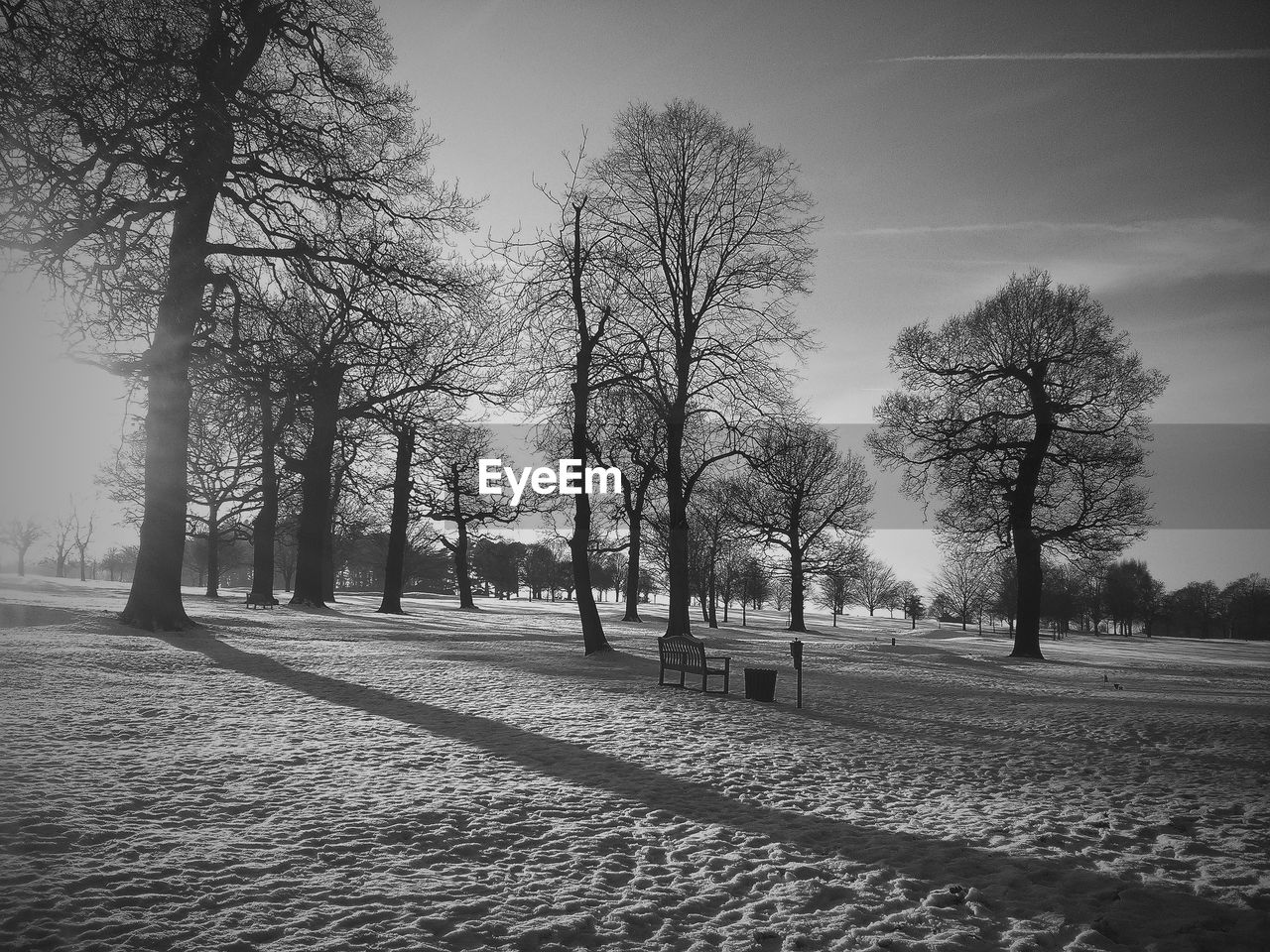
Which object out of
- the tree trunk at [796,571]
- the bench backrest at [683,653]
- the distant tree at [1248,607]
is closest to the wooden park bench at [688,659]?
the bench backrest at [683,653]

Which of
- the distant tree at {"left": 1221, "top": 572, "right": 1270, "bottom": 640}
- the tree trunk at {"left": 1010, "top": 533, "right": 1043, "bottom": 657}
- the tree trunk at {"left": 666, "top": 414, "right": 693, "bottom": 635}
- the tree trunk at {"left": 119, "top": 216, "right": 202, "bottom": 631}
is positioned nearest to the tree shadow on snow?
the tree trunk at {"left": 119, "top": 216, "right": 202, "bottom": 631}

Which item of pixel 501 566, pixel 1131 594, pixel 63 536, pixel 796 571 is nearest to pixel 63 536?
pixel 63 536

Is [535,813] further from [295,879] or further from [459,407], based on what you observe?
[459,407]

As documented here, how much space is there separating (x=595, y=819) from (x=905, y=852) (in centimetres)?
231

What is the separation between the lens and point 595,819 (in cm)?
564

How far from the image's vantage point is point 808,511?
42.4 meters

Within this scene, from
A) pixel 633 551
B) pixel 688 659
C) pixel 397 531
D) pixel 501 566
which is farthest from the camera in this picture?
pixel 501 566

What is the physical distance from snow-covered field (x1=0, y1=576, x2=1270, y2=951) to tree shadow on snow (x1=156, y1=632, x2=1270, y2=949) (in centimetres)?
3

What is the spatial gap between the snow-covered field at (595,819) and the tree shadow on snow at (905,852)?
28 mm

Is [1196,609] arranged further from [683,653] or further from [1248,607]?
[683,653]

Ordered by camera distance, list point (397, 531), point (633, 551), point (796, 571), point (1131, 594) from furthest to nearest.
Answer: point (1131, 594) < point (796, 571) < point (633, 551) < point (397, 531)

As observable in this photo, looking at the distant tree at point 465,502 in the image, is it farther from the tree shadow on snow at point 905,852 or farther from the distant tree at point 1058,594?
the distant tree at point 1058,594

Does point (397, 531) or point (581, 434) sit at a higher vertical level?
point (581, 434)

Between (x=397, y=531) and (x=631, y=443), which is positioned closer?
(x=631, y=443)
